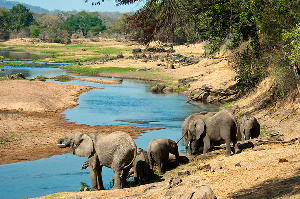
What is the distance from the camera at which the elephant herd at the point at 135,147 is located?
46.0 feet

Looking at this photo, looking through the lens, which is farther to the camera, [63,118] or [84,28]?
[84,28]

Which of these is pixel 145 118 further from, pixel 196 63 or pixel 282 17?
pixel 196 63

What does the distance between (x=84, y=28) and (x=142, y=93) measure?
145 metres

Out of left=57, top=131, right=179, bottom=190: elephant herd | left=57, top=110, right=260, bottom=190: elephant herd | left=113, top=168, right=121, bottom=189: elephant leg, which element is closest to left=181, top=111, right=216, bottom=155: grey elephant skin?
left=57, top=110, right=260, bottom=190: elephant herd

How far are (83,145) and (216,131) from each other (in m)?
5.00

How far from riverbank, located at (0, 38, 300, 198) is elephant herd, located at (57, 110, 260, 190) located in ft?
2.30

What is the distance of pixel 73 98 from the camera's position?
40.5 m

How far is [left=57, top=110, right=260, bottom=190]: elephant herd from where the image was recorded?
46.0 ft

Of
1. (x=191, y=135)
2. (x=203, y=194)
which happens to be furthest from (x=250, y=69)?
(x=203, y=194)

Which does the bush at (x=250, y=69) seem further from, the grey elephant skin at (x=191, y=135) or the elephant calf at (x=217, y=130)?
the elephant calf at (x=217, y=130)

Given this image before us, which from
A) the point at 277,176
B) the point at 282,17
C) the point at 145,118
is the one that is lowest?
the point at 145,118

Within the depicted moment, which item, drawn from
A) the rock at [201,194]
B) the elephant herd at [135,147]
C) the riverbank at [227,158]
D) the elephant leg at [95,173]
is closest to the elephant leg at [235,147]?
the elephant herd at [135,147]

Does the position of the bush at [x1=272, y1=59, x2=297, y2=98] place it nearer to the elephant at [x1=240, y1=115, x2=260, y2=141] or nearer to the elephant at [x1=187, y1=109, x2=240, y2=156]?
the elephant at [x1=240, y1=115, x2=260, y2=141]

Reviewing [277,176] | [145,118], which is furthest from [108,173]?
[145,118]
